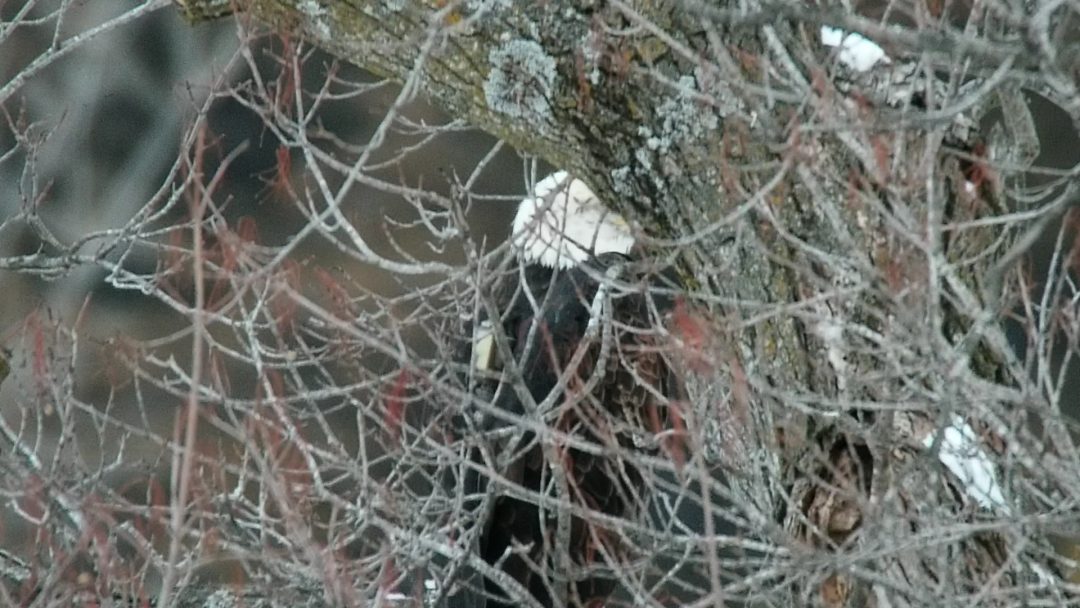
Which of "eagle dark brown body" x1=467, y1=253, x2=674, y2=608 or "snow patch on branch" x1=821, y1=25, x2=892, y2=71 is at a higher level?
"snow patch on branch" x1=821, y1=25, x2=892, y2=71

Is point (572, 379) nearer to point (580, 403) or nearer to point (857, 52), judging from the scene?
point (580, 403)

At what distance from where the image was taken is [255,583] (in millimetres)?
3383

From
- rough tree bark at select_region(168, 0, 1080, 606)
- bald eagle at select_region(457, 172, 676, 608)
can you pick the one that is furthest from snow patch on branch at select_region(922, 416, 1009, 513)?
bald eagle at select_region(457, 172, 676, 608)

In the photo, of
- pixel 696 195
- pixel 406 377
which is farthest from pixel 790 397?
pixel 406 377

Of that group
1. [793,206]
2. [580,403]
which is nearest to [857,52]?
[793,206]

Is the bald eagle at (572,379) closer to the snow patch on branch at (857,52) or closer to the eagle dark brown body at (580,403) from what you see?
the eagle dark brown body at (580,403)

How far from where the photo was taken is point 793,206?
318 cm

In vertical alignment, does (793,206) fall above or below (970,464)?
above

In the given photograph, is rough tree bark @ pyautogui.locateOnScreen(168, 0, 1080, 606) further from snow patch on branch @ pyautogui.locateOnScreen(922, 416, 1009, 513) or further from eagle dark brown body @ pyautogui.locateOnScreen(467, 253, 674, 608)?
eagle dark brown body @ pyautogui.locateOnScreen(467, 253, 674, 608)

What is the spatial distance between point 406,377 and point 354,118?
16.4 feet

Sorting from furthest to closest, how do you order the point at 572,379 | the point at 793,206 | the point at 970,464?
the point at 572,379 < the point at 793,206 < the point at 970,464

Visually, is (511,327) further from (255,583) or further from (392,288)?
(392,288)

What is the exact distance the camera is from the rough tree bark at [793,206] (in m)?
2.73

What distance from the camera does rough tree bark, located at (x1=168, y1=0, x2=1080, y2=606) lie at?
2727 mm
